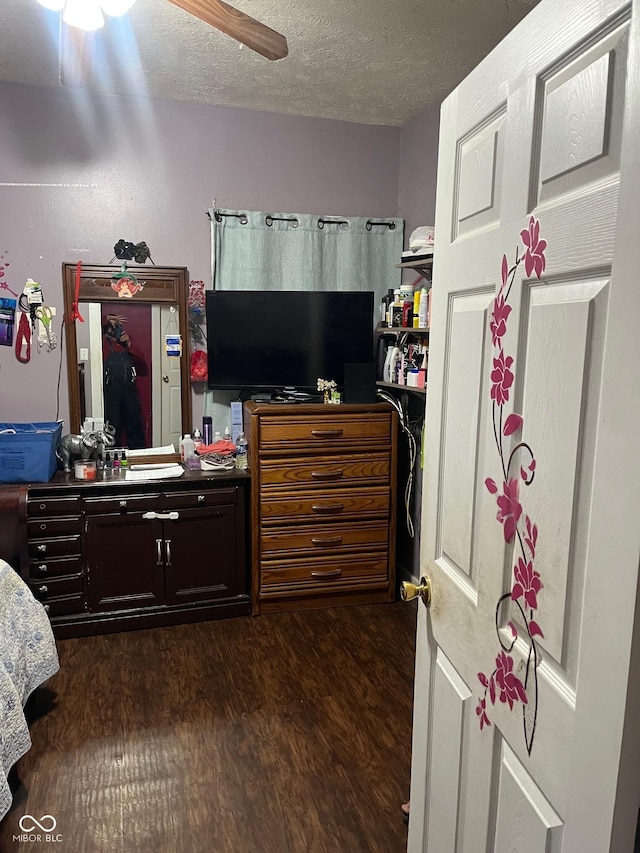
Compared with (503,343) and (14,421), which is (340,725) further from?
(14,421)

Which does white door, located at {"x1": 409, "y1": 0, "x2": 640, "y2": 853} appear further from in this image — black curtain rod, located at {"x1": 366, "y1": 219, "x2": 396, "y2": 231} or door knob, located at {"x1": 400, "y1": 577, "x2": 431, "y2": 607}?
black curtain rod, located at {"x1": 366, "y1": 219, "x2": 396, "y2": 231}

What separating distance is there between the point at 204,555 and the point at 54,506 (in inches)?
29.4

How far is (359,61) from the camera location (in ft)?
8.54

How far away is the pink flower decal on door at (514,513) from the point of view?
37.0 inches

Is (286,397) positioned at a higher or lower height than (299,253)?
lower

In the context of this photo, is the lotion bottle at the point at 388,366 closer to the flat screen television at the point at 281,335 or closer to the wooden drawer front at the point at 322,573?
the flat screen television at the point at 281,335

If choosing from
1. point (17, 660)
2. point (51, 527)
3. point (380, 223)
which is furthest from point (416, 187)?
point (17, 660)

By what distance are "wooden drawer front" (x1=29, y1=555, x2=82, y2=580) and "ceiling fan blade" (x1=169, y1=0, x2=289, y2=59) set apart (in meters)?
2.26

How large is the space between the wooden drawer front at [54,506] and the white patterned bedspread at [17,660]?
0.60 metres

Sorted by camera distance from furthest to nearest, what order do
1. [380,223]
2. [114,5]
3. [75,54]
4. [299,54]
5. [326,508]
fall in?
[380,223] < [326,508] < [299,54] < [75,54] < [114,5]

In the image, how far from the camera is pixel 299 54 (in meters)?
2.54

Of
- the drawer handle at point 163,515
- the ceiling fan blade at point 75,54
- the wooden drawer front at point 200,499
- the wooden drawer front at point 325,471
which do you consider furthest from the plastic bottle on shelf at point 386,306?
the ceiling fan blade at point 75,54

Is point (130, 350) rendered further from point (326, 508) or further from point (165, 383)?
point (326, 508)

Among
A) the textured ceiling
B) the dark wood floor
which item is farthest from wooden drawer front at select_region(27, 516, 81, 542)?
the textured ceiling
